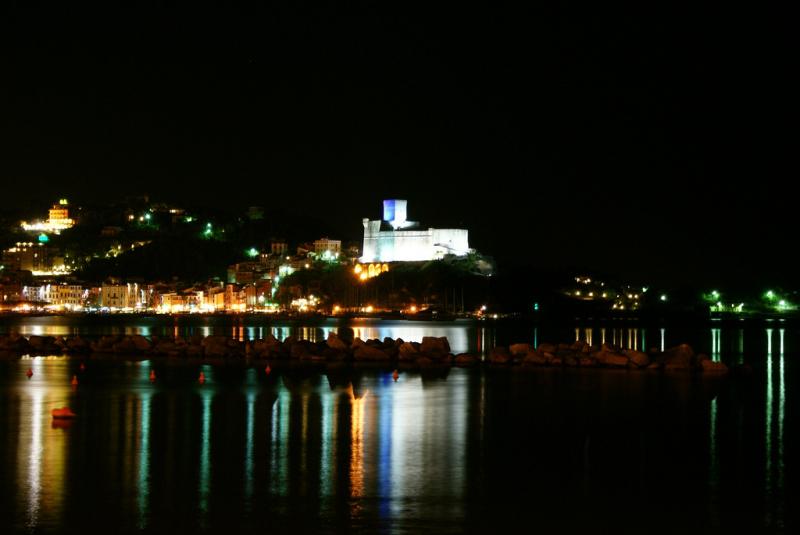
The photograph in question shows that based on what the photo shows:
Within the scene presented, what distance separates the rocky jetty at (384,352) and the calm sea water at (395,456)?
3.19 metres

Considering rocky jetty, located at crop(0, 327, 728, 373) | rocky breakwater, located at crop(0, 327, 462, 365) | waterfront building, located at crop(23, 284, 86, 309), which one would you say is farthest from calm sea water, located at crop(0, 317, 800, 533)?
waterfront building, located at crop(23, 284, 86, 309)

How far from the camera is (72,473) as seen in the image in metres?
10.7

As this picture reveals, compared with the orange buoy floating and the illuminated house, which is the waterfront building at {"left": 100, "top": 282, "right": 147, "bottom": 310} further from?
the orange buoy floating

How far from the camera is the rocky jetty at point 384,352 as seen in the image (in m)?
24.7

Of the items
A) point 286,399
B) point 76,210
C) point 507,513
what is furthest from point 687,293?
point 507,513

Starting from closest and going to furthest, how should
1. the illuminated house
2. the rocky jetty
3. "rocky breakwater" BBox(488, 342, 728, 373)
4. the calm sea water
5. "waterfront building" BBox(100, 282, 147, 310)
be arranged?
the calm sea water, "rocky breakwater" BBox(488, 342, 728, 373), the rocky jetty, the illuminated house, "waterfront building" BBox(100, 282, 147, 310)

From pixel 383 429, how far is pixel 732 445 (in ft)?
15.5

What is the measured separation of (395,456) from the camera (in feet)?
39.4

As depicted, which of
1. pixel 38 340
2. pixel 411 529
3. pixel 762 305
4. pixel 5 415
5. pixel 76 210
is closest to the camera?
pixel 411 529

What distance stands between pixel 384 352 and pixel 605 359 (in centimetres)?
584

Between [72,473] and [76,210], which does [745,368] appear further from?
[76,210]

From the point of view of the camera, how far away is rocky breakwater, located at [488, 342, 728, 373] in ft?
79.8

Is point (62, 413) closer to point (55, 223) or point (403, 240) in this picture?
point (403, 240)

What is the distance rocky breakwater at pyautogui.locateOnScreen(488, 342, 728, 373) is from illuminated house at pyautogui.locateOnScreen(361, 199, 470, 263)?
184ft
